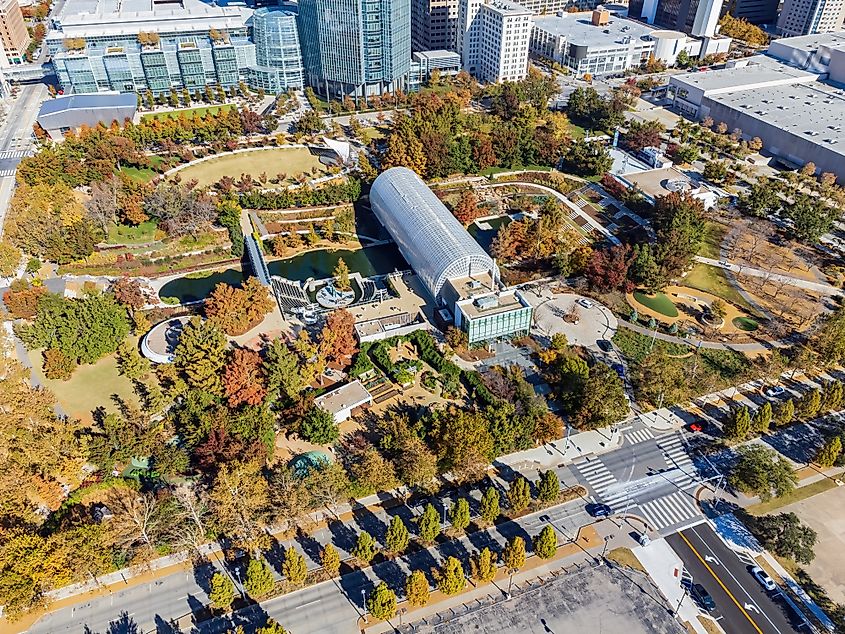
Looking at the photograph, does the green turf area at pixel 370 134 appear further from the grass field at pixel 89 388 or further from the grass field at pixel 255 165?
the grass field at pixel 89 388

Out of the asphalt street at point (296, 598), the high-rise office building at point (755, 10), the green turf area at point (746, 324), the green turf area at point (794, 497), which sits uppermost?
the high-rise office building at point (755, 10)

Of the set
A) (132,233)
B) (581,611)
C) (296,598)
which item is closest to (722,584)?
(581,611)

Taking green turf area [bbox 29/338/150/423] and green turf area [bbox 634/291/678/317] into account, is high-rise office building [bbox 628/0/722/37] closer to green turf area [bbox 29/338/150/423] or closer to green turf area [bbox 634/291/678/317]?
green turf area [bbox 634/291/678/317]

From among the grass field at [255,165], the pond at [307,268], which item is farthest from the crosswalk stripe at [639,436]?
the grass field at [255,165]

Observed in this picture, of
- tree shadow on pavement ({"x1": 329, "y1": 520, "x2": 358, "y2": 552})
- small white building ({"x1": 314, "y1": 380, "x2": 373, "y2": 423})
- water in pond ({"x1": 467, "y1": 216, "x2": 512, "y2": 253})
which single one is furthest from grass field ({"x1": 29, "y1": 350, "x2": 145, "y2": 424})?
water in pond ({"x1": 467, "y1": 216, "x2": 512, "y2": 253})

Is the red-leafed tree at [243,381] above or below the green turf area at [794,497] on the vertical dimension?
above

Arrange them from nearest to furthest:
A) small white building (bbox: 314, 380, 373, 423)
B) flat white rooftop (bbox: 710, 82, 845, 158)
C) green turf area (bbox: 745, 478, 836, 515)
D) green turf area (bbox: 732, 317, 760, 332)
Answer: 1. green turf area (bbox: 745, 478, 836, 515)
2. small white building (bbox: 314, 380, 373, 423)
3. green turf area (bbox: 732, 317, 760, 332)
4. flat white rooftop (bbox: 710, 82, 845, 158)
